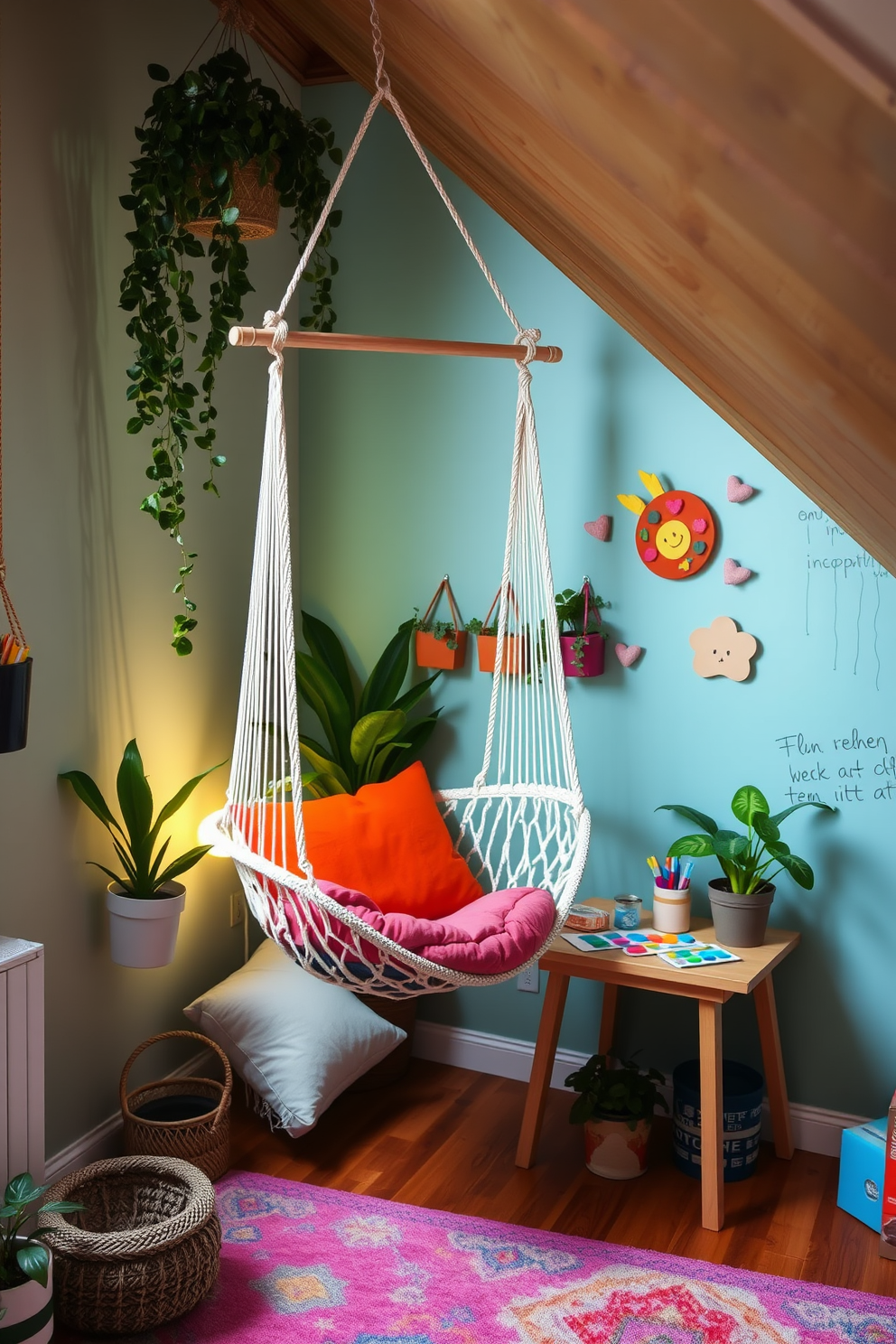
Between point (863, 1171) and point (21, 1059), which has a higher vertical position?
point (21, 1059)

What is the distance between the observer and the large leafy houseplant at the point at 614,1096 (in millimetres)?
2604

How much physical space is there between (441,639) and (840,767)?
1108mm

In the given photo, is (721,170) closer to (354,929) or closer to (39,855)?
(354,929)

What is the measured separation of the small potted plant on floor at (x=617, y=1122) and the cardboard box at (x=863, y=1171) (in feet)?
1.43

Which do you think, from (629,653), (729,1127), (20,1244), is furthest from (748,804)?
(20,1244)

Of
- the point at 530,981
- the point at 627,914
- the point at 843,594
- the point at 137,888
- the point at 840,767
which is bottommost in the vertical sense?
the point at 530,981

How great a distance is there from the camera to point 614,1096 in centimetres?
261

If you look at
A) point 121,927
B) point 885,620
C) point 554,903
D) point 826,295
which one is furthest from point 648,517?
point 826,295

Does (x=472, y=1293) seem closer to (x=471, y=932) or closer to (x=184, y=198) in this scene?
(x=471, y=932)

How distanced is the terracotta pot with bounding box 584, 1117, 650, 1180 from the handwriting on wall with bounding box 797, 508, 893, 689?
1206 millimetres

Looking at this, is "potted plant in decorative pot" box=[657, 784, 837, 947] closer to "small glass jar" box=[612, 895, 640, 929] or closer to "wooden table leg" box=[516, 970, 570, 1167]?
"small glass jar" box=[612, 895, 640, 929]

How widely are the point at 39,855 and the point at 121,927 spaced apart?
10.5 inches

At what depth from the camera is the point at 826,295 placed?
338 millimetres

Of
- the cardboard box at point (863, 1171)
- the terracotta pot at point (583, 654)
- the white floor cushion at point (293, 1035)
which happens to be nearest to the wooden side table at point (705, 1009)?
the cardboard box at point (863, 1171)
